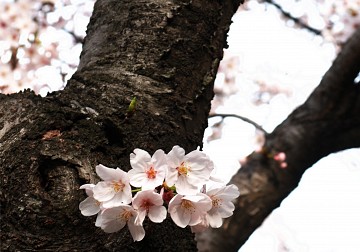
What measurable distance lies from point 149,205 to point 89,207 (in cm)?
11

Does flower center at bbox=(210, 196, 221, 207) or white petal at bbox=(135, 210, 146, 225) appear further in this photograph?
flower center at bbox=(210, 196, 221, 207)

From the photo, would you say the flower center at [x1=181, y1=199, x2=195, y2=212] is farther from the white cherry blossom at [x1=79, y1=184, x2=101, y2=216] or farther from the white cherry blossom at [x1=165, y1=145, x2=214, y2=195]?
the white cherry blossom at [x1=79, y1=184, x2=101, y2=216]

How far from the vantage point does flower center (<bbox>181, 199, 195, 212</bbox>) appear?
Answer: 2.88ft

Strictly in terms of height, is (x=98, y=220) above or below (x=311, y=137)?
above

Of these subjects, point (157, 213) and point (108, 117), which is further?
point (108, 117)

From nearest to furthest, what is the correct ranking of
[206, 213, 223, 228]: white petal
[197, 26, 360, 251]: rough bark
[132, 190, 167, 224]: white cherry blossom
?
[132, 190, 167, 224]: white cherry blossom < [206, 213, 223, 228]: white petal < [197, 26, 360, 251]: rough bark

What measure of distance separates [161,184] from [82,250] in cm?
18

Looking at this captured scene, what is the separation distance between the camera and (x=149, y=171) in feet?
2.88

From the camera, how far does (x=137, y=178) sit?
Answer: 2.89 feet

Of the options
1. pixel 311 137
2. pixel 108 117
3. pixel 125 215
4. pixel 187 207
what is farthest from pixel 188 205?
pixel 311 137

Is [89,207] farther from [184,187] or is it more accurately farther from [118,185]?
[184,187]

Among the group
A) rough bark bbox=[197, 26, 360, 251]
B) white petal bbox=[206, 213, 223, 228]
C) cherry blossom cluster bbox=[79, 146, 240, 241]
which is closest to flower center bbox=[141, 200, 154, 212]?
cherry blossom cluster bbox=[79, 146, 240, 241]

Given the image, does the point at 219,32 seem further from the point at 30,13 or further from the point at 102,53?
the point at 30,13

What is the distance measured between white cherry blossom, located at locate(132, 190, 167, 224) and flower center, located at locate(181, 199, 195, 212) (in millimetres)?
34
